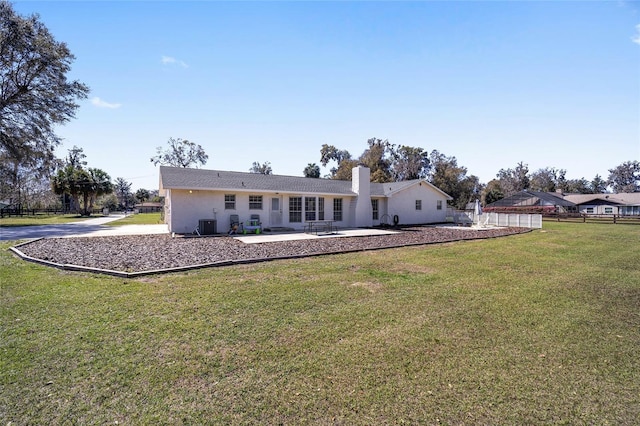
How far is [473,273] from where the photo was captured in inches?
291

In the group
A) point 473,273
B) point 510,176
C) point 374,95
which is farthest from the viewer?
point 510,176

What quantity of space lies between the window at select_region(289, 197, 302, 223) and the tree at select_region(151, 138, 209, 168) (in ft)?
124

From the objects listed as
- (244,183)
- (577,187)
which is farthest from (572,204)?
(244,183)

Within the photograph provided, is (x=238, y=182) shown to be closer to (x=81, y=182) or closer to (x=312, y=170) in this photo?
(x=81, y=182)

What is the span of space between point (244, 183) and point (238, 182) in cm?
35

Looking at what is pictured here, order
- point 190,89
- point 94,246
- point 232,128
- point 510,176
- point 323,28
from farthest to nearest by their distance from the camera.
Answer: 1. point 510,176
2. point 232,128
3. point 190,89
4. point 323,28
5. point 94,246

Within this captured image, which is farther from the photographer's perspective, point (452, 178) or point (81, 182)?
point (452, 178)

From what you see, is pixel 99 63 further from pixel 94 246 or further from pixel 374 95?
pixel 374 95

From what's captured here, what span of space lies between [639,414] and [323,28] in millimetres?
13352

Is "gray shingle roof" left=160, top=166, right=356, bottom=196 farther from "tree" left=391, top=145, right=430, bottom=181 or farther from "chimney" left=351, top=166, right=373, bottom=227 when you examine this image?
"tree" left=391, top=145, right=430, bottom=181

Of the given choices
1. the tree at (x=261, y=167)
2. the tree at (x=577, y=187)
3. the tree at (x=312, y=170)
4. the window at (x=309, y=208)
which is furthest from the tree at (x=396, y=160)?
the tree at (x=577, y=187)

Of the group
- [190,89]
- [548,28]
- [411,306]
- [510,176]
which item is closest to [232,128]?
[190,89]

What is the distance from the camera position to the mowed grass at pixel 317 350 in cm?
249

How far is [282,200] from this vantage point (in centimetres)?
1805
